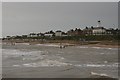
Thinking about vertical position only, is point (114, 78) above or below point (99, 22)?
below

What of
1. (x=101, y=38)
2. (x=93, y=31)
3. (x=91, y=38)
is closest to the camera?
(x=101, y=38)

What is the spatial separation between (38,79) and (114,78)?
4.03 meters

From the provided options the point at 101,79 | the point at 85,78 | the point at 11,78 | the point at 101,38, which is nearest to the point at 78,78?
the point at 85,78

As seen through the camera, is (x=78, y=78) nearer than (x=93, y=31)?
Yes

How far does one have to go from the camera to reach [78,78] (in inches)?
571

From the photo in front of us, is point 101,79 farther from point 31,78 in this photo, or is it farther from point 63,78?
point 31,78

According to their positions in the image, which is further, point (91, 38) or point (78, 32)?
point (78, 32)

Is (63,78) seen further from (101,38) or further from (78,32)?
(78,32)

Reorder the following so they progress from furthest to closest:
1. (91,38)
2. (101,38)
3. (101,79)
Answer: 1. (91,38)
2. (101,38)
3. (101,79)

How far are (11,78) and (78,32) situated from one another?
123m

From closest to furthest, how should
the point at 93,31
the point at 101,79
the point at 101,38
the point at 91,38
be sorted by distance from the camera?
the point at 101,79
the point at 101,38
the point at 91,38
the point at 93,31

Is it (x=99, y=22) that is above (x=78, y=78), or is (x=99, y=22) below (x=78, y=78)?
above

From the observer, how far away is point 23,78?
1442 cm

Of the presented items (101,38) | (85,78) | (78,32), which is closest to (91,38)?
(101,38)
